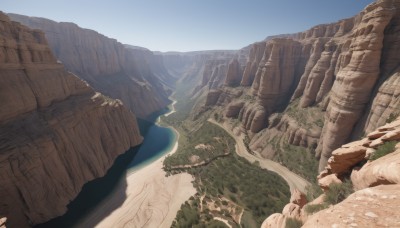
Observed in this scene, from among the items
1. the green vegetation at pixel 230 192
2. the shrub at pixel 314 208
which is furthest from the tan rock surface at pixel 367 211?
the green vegetation at pixel 230 192

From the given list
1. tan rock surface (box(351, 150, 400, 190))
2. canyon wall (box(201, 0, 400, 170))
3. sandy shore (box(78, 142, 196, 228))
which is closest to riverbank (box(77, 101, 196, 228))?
sandy shore (box(78, 142, 196, 228))

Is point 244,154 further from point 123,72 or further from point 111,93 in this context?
point 123,72

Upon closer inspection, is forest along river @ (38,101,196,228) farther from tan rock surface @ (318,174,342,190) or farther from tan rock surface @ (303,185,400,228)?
tan rock surface @ (303,185,400,228)

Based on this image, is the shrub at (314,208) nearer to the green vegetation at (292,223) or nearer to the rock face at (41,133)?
the green vegetation at (292,223)

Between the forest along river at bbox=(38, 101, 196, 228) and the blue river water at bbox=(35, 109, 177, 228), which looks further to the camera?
the blue river water at bbox=(35, 109, 177, 228)

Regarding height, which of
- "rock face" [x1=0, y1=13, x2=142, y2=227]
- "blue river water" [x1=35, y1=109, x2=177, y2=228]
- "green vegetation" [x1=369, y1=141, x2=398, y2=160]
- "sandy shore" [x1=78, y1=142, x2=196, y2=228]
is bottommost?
"blue river water" [x1=35, y1=109, x2=177, y2=228]

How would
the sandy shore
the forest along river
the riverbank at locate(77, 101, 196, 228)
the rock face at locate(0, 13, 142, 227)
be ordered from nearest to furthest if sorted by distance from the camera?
1. the rock face at locate(0, 13, 142, 227)
2. the sandy shore
3. the riverbank at locate(77, 101, 196, 228)
4. the forest along river

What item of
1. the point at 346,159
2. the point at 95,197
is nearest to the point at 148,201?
the point at 95,197
